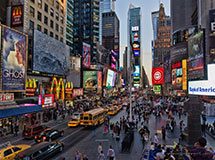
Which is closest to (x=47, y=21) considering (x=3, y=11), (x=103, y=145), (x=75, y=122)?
(x=3, y=11)

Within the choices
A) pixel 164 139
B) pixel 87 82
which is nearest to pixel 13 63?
pixel 164 139

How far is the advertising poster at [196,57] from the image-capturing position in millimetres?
20377

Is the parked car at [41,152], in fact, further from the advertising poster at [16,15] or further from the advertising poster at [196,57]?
the advertising poster at [16,15]

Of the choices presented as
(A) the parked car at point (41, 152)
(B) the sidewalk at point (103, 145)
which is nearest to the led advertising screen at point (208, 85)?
(B) the sidewalk at point (103, 145)

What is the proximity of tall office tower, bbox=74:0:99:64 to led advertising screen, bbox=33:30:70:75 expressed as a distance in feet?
368

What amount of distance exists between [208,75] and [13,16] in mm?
39675

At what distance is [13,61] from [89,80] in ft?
167

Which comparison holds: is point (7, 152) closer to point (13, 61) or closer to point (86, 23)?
point (13, 61)

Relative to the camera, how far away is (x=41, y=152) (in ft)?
68.6

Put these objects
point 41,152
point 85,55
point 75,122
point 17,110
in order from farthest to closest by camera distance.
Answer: point 85,55 → point 75,122 → point 17,110 → point 41,152

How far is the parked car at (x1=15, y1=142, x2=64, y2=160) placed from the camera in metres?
19.2

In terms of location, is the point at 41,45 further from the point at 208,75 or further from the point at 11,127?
the point at 208,75

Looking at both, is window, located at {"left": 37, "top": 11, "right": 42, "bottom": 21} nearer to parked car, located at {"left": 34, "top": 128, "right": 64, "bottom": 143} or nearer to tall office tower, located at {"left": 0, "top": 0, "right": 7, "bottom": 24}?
tall office tower, located at {"left": 0, "top": 0, "right": 7, "bottom": 24}

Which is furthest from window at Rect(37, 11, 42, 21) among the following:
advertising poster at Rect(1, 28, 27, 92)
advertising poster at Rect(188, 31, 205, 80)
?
advertising poster at Rect(188, 31, 205, 80)
